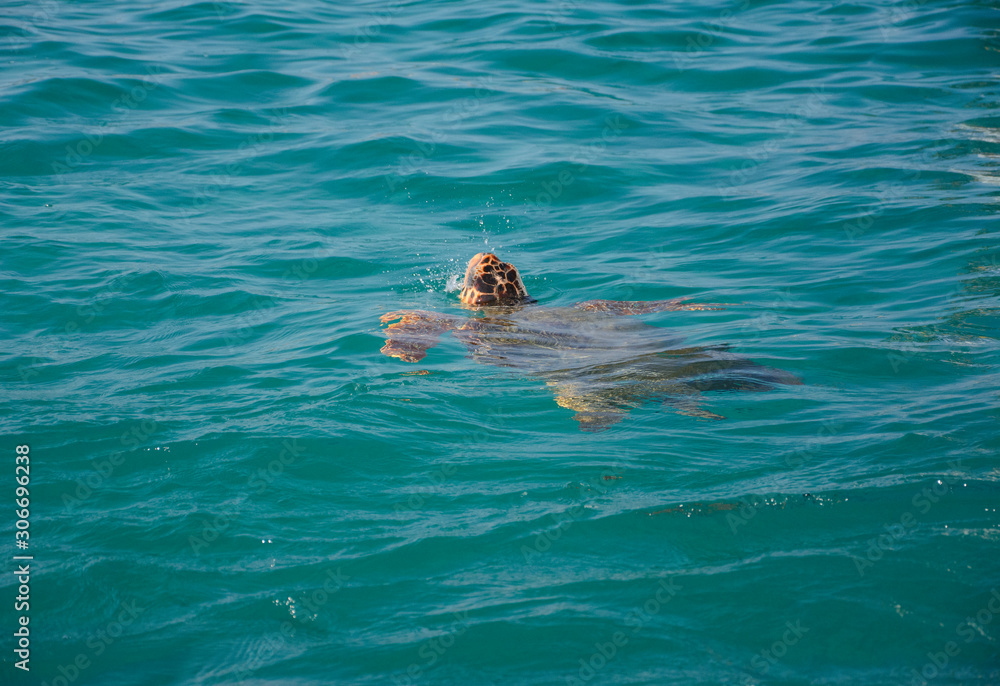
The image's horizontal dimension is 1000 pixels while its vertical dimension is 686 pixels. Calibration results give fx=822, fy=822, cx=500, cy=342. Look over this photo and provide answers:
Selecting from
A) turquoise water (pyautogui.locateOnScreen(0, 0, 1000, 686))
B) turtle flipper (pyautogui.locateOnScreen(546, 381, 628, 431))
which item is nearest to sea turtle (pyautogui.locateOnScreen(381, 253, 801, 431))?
turtle flipper (pyautogui.locateOnScreen(546, 381, 628, 431))

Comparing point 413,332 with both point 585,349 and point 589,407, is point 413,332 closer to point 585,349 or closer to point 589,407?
point 585,349

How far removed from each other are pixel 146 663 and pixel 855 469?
14.2ft

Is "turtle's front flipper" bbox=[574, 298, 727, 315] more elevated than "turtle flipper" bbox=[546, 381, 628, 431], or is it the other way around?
"turtle's front flipper" bbox=[574, 298, 727, 315]

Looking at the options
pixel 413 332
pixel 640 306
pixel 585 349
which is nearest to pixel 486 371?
pixel 585 349

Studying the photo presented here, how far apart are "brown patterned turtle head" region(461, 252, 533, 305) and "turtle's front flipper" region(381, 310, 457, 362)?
1.78ft

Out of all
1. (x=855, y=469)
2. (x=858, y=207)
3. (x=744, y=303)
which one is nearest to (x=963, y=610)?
(x=855, y=469)

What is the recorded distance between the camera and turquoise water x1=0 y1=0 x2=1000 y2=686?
13.8 feet

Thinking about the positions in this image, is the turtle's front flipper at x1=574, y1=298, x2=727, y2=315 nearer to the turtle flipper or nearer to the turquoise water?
the turquoise water

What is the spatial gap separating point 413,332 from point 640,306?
2417 mm

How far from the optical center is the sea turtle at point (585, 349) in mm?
6414

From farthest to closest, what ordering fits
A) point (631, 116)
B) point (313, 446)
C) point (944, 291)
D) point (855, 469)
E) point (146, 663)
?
point (631, 116), point (944, 291), point (313, 446), point (855, 469), point (146, 663)

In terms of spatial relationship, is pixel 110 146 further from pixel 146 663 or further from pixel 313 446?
pixel 146 663

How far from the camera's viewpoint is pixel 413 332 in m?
7.80

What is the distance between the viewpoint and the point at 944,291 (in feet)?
27.2
